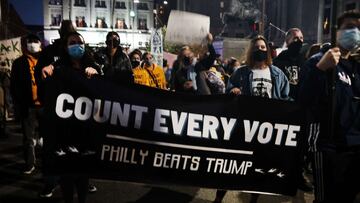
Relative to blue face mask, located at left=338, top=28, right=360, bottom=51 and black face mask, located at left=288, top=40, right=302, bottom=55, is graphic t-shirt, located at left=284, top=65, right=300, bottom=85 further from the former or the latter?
blue face mask, located at left=338, top=28, right=360, bottom=51

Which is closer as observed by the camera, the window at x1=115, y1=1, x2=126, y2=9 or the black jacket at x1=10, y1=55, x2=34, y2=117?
the black jacket at x1=10, y1=55, x2=34, y2=117

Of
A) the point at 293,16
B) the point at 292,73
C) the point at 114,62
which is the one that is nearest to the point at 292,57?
Answer: the point at 292,73

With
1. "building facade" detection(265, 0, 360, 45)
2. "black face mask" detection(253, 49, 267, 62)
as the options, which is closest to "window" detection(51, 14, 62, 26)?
"building facade" detection(265, 0, 360, 45)

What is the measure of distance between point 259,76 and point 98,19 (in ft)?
270

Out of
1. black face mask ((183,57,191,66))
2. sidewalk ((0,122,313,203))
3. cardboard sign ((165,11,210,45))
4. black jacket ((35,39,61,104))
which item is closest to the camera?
black jacket ((35,39,61,104))

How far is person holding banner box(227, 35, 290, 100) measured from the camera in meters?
4.70

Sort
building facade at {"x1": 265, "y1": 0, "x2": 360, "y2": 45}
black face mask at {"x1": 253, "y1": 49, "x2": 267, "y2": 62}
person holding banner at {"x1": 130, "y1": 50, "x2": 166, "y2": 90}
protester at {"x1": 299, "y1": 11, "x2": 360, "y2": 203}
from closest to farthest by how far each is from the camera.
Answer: protester at {"x1": 299, "y1": 11, "x2": 360, "y2": 203} → black face mask at {"x1": 253, "y1": 49, "x2": 267, "y2": 62} → person holding banner at {"x1": 130, "y1": 50, "x2": 166, "y2": 90} → building facade at {"x1": 265, "y1": 0, "x2": 360, "y2": 45}

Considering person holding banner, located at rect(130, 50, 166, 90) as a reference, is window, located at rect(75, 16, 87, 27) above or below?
above

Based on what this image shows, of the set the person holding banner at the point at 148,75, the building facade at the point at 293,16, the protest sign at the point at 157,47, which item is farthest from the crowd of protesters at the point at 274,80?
the building facade at the point at 293,16

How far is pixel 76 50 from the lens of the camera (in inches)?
167

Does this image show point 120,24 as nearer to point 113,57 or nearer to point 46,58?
point 113,57

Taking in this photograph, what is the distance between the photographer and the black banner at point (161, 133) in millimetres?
3668

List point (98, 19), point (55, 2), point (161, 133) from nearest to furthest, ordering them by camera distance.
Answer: point (161, 133) → point (55, 2) → point (98, 19)

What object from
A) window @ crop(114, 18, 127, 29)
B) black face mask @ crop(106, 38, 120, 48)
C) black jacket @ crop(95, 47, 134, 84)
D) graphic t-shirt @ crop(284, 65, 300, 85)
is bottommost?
graphic t-shirt @ crop(284, 65, 300, 85)
